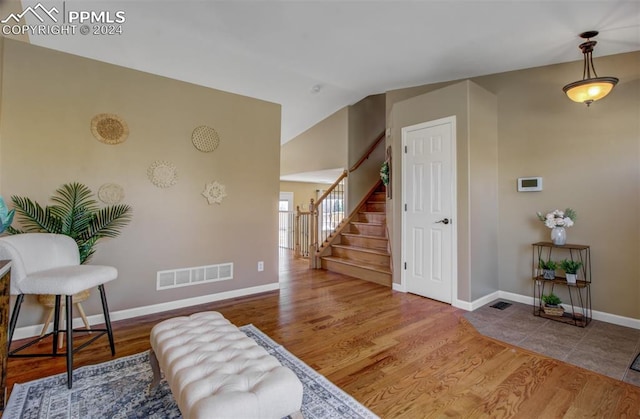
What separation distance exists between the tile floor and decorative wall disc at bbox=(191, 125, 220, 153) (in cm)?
349

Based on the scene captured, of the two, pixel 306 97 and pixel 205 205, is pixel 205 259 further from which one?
pixel 306 97

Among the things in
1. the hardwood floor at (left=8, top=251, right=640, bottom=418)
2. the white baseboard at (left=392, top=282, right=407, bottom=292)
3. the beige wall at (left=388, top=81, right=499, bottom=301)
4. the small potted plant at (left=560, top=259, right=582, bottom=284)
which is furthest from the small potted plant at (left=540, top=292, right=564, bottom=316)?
the white baseboard at (left=392, top=282, right=407, bottom=292)

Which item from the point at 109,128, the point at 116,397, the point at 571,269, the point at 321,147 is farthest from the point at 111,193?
the point at 571,269

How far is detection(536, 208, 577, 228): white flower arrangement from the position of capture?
3.13 metres

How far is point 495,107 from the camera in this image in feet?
12.4

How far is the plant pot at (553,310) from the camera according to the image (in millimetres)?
3158

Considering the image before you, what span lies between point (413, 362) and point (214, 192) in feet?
9.14

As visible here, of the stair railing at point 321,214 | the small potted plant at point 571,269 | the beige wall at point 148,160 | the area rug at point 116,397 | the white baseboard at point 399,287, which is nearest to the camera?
the area rug at point 116,397

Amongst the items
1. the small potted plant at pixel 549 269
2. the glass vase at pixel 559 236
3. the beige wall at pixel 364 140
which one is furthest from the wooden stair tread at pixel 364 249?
the glass vase at pixel 559 236

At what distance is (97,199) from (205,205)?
3.44ft

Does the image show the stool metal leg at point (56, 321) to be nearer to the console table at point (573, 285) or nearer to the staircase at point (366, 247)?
the staircase at point (366, 247)

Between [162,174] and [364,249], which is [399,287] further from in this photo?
[162,174]

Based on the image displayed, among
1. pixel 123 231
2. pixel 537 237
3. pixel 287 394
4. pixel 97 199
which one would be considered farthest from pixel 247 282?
pixel 537 237

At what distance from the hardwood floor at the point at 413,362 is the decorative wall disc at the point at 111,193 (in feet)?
4.01
